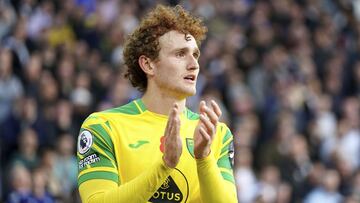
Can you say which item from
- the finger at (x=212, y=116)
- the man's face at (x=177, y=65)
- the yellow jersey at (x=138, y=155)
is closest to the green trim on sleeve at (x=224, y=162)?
the yellow jersey at (x=138, y=155)

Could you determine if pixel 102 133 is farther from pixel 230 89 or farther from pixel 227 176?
pixel 230 89

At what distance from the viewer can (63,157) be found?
575 inches

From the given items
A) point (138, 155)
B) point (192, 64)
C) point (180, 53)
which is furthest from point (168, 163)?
point (180, 53)

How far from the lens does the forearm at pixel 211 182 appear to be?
6.58m

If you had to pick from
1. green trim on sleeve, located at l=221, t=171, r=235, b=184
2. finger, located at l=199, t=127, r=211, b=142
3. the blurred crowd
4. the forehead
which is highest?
the blurred crowd

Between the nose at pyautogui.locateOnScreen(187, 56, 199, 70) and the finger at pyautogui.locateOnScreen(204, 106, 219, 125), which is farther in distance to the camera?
the nose at pyautogui.locateOnScreen(187, 56, 199, 70)

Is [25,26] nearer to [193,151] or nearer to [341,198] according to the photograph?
[341,198]

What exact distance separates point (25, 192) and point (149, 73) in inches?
246

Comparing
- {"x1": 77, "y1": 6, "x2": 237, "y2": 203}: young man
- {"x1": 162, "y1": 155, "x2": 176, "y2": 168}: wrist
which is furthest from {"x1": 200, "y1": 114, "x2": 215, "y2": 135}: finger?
{"x1": 162, "y1": 155, "x2": 176, "y2": 168}: wrist

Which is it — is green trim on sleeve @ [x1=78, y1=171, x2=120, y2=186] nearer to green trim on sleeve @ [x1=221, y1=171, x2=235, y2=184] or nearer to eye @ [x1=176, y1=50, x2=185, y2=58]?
green trim on sleeve @ [x1=221, y1=171, x2=235, y2=184]

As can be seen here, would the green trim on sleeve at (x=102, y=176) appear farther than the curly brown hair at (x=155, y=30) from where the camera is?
No

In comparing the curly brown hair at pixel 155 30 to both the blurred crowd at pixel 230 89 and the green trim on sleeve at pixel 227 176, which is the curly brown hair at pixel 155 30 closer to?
the green trim on sleeve at pixel 227 176

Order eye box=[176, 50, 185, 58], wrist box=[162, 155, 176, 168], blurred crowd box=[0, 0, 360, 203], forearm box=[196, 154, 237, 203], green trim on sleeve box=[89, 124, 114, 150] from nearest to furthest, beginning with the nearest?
wrist box=[162, 155, 176, 168], forearm box=[196, 154, 237, 203], green trim on sleeve box=[89, 124, 114, 150], eye box=[176, 50, 185, 58], blurred crowd box=[0, 0, 360, 203]

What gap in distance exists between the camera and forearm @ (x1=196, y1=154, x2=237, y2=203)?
6578 millimetres
